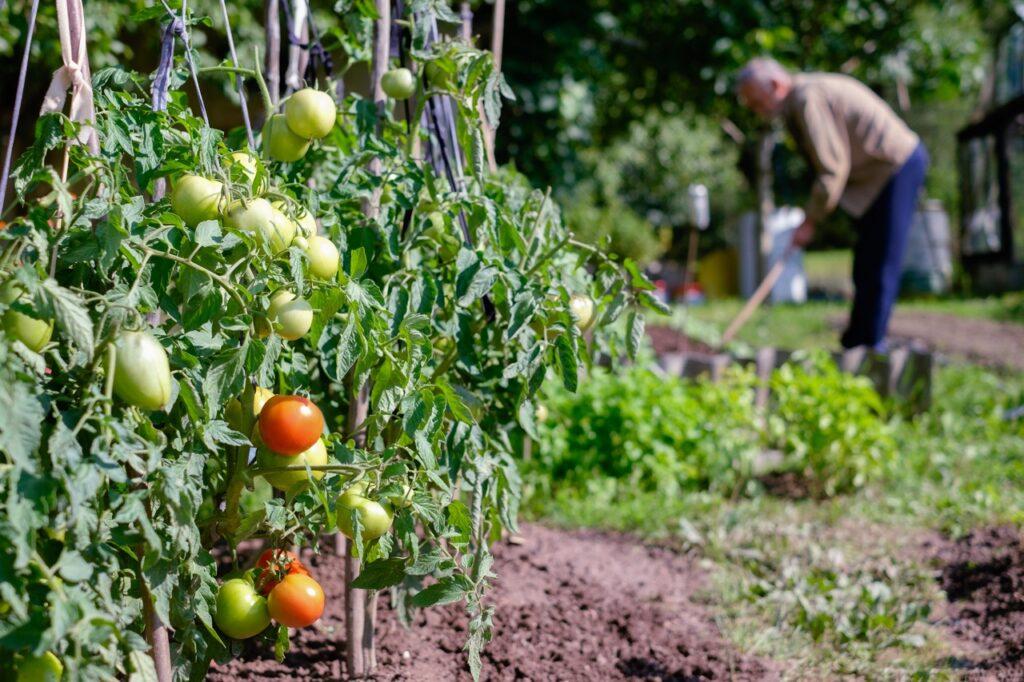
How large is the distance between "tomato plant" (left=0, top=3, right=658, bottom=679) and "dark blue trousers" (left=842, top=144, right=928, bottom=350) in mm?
3204

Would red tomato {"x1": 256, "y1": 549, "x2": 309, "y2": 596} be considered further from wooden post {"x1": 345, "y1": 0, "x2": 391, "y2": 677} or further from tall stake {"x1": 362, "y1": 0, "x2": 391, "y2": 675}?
tall stake {"x1": 362, "y1": 0, "x2": 391, "y2": 675}

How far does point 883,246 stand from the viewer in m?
4.46

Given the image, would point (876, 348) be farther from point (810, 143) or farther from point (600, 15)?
point (600, 15)

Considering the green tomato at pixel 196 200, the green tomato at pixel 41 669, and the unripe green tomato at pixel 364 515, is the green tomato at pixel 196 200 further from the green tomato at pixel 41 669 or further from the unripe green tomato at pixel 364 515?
the green tomato at pixel 41 669

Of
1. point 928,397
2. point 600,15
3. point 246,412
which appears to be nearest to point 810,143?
point 928,397

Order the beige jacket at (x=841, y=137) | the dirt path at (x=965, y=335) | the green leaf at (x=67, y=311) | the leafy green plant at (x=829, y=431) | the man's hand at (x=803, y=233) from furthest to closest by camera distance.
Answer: the dirt path at (x=965, y=335)
the man's hand at (x=803, y=233)
the beige jacket at (x=841, y=137)
the leafy green plant at (x=829, y=431)
the green leaf at (x=67, y=311)

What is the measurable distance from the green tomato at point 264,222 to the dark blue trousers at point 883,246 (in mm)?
3926

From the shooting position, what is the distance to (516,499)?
62.3 inches

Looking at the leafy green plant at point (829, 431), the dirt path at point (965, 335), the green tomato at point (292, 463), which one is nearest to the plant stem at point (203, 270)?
the green tomato at point (292, 463)

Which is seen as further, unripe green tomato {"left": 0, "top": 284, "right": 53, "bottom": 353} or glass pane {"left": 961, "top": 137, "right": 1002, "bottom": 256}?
glass pane {"left": 961, "top": 137, "right": 1002, "bottom": 256}

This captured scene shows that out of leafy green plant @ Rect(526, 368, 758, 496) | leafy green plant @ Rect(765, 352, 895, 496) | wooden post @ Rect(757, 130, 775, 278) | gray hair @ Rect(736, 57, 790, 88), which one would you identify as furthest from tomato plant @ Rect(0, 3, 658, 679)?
wooden post @ Rect(757, 130, 775, 278)

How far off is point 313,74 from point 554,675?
1.33 m

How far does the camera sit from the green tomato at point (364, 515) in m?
1.20

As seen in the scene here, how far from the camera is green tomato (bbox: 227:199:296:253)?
1135mm
